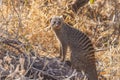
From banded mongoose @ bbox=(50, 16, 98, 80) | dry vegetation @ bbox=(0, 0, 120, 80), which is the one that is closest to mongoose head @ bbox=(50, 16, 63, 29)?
banded mongoose @ bbox=(50, 16, 98, 80)

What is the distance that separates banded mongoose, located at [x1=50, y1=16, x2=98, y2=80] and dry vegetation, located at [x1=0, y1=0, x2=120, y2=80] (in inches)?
12.3

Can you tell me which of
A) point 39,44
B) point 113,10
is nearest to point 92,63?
point 39,44

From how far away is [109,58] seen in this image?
21.4 ft

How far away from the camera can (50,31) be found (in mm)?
7109

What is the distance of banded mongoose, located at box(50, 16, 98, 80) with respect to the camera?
5.87m

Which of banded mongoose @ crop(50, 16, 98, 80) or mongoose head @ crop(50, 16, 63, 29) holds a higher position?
mongoose head @ crop(50, 16, 63, 29)

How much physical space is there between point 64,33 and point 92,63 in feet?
1.97

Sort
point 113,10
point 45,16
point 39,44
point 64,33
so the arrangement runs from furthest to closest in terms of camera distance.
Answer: point 113,10 → point 45,16 → point 39,44 → point 64,33

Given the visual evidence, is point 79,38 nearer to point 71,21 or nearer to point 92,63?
point 92,63

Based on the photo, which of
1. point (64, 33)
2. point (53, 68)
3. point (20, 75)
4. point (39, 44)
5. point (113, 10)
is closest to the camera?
point (20, 75)

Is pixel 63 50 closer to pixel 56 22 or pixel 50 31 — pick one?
pixel 56 22

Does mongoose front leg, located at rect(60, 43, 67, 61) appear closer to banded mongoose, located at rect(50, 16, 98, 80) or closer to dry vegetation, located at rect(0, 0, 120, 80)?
banded mongoose, located at rect(50, 16, 98, 80)

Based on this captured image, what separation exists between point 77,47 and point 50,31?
1.19m

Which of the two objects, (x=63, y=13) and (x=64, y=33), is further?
(x=63, y=13)
